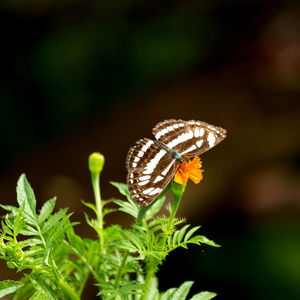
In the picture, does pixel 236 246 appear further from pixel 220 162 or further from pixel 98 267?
pixel 98 267

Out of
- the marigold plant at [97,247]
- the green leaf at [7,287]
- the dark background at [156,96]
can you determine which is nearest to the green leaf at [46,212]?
the marigold plant at [97,247]

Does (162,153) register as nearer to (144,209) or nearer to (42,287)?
(144,209)

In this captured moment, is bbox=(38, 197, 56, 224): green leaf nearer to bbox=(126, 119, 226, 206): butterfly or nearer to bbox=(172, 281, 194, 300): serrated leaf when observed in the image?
bbox=(126, 119, 226, 206): butterfly

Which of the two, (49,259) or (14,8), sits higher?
(14,8)

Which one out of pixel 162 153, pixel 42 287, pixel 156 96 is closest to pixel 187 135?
pixel 162 153

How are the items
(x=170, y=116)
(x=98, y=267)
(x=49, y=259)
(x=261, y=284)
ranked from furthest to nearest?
(x=170, y=116), (x=261, y=284), (x=98, y=267), (x=49, y=259)

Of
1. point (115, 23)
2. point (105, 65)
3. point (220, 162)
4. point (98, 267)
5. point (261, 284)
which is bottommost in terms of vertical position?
point (261, 284)

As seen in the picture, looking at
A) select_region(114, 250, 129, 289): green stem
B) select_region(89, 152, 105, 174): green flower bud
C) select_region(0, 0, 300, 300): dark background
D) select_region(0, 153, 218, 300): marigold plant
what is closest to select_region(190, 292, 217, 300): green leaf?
select_region(0, 153, 218, 300): marigold plant

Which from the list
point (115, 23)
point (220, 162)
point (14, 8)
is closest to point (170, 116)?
point (220, 162)
